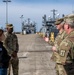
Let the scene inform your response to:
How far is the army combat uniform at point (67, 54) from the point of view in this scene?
20.8ft

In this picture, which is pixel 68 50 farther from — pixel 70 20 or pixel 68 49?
pixel 70 20

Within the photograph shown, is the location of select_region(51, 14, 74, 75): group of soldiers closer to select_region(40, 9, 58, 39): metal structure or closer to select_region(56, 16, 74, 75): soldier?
select_region(56, 16, 74, 75): soldier

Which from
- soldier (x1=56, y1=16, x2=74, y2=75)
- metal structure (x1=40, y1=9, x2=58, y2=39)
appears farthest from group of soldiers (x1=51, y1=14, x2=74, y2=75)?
metal structure (x1=40, y1=9, x2=58, y2=39)

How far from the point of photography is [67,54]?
6.34 m

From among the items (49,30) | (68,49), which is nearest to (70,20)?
(68,49)

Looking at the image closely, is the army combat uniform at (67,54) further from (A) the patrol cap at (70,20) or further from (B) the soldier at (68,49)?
(A) the patrol cap at (70,20)

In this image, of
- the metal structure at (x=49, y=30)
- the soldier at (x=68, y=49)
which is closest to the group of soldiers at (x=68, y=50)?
the soldier at (x=68, y=49)

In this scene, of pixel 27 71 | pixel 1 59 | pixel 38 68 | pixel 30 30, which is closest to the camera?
pixel 1 59

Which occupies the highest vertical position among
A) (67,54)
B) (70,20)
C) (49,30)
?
(70,20)

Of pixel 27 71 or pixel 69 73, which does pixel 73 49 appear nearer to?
pixel 69 73

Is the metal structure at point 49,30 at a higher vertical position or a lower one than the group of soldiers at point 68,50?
lower

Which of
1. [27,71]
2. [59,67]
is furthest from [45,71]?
[59,67]

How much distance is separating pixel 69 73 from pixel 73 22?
0.90 metres

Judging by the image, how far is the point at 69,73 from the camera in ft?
22.1
